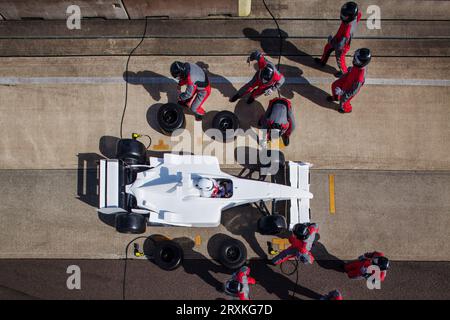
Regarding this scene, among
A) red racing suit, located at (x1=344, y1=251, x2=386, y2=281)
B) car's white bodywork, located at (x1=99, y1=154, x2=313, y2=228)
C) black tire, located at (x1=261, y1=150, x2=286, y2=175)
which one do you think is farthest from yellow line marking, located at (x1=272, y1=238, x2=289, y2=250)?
black tire, located at (x1=261, y1=150, x2=286, y2=175)

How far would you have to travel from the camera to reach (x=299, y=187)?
7797 mm

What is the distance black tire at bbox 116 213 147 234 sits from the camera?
23.5ft

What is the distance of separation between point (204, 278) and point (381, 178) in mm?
4795

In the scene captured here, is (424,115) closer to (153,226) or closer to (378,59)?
(378,59)

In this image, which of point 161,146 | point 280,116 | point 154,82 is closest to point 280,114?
point 280,116

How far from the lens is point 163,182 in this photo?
24.0 ft

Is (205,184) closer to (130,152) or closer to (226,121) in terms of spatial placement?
(130,152)

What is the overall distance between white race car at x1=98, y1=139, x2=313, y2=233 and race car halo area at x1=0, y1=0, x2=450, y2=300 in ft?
0.19

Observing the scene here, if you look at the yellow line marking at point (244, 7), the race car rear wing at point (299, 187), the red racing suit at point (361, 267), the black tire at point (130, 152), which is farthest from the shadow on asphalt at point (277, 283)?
the yellow line marking at point (244, 7)

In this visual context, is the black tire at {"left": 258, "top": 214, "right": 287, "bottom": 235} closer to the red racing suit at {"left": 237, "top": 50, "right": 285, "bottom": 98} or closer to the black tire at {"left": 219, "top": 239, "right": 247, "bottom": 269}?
the black tire at {"left": 219, "top": 239, "right": 247, "bottom": 269}

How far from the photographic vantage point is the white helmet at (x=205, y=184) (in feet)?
22.3

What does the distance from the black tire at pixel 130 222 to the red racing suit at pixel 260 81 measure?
12.2 feet

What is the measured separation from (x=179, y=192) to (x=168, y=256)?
5.46 ft
